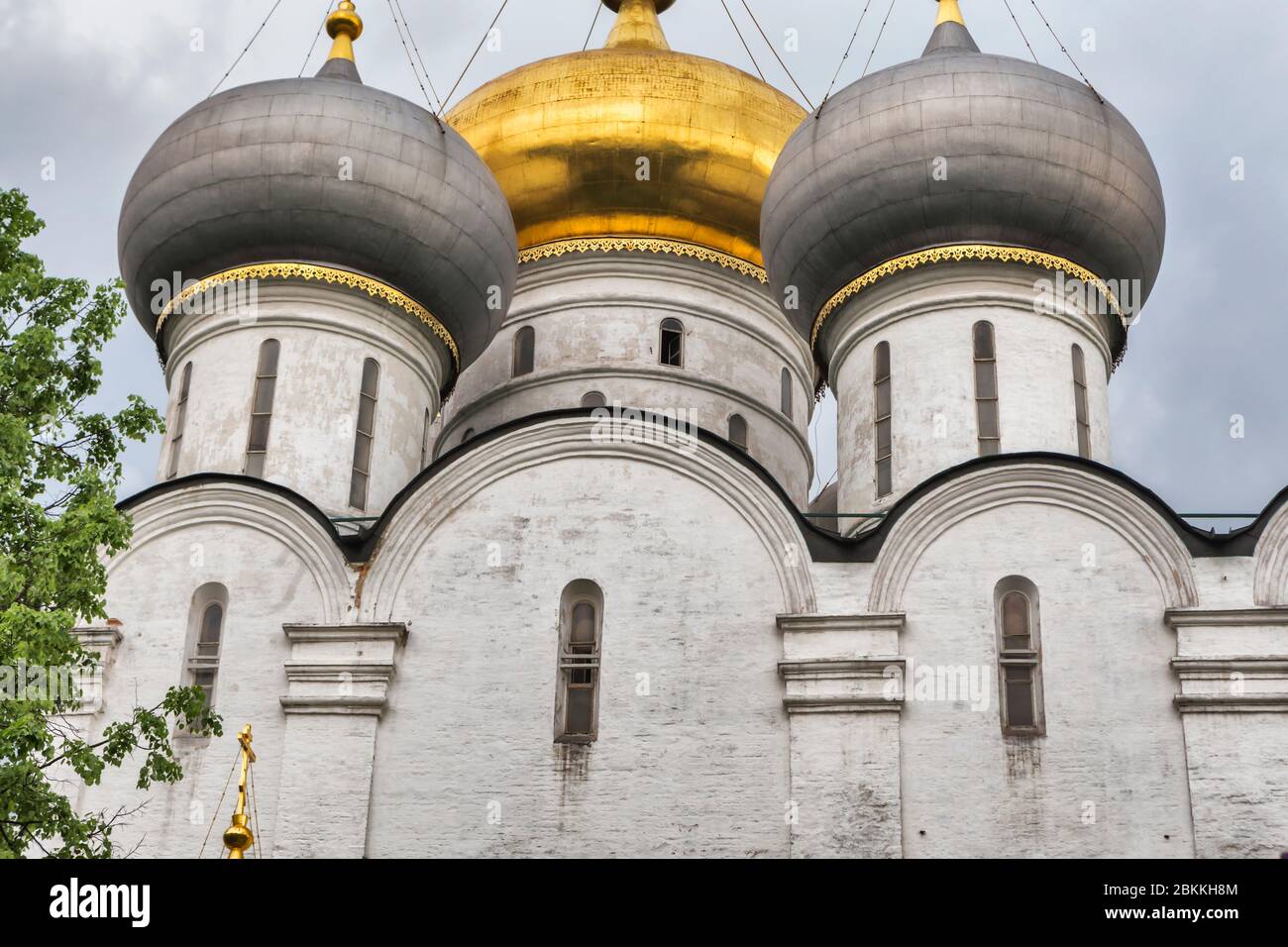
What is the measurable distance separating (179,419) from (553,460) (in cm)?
305

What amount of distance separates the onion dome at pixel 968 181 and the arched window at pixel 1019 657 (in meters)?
2.90

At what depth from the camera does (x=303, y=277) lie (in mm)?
14086

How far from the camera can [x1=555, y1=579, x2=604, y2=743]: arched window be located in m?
11.9

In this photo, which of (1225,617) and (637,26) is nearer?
(1225,617)

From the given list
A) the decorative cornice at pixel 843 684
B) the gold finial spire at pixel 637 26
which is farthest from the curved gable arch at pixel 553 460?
the gold finial spire at pixel 637 26

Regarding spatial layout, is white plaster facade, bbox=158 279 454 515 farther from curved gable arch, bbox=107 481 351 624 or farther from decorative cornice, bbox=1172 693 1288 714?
decorative cornice, bbox=1172 693 1288 714

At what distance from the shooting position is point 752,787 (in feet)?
37.8

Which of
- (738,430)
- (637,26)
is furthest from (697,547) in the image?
(637,26)

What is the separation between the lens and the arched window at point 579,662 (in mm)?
11922

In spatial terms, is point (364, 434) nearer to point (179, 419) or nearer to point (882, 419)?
point (179, 419)

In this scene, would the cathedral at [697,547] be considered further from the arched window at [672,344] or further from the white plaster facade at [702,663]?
the arched window at [672,344]

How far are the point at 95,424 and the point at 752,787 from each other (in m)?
4.29
